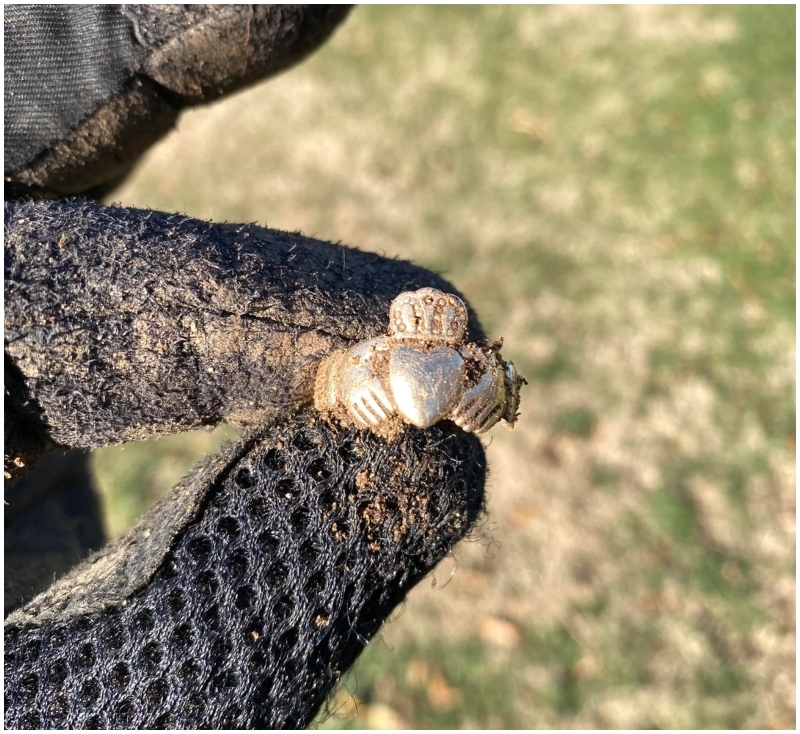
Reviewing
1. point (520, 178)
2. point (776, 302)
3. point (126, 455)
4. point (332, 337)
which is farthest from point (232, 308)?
point (776, 302)

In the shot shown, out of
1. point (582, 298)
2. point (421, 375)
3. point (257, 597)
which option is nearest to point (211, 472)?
point (257, 597)

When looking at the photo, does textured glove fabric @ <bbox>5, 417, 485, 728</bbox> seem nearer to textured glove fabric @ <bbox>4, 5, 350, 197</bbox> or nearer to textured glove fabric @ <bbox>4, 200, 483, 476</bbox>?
textured glove fabric @ <bbox>4, 200, 483, 476</bbox>

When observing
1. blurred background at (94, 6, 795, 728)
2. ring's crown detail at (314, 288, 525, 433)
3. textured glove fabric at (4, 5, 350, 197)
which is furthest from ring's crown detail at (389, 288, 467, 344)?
blurred background at (94, 6, 795, 728)

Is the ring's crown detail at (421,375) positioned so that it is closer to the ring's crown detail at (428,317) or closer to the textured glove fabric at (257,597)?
the ring's crown detail at (428,317)

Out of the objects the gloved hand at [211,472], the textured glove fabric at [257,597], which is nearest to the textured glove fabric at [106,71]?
the gloved hand at [211,472]

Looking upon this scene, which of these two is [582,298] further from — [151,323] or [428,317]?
[151,323]

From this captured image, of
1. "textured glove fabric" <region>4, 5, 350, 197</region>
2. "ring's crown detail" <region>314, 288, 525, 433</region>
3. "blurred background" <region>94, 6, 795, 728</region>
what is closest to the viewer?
"ring's crown detail" <region>314, 288, 525, 433</region>

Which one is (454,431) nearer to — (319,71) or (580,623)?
(580,623)

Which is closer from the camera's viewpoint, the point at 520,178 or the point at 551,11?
the point at 520,178
